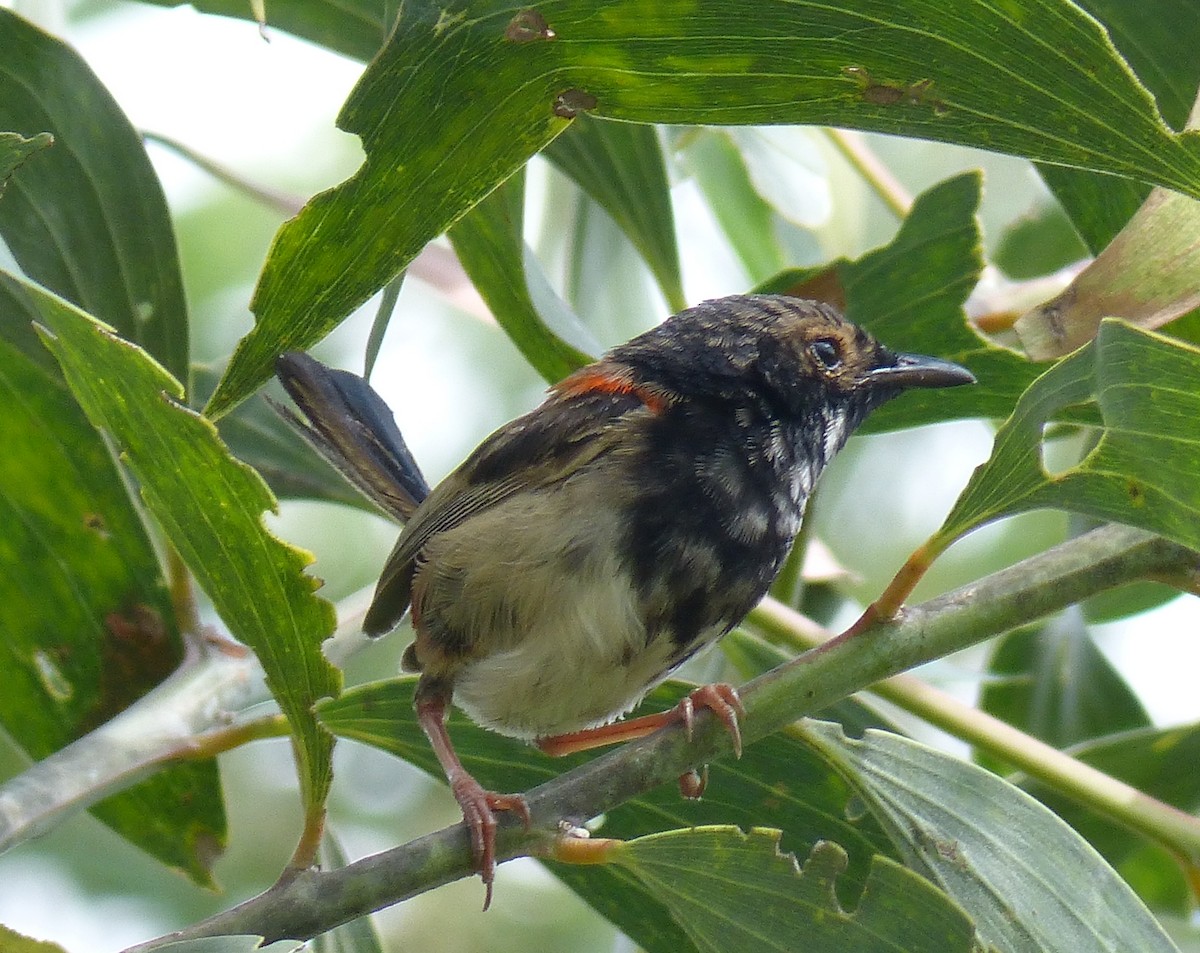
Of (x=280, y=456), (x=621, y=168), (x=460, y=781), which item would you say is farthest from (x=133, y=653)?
(x=621, y=168)

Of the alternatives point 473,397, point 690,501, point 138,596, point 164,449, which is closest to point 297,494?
point 138,596

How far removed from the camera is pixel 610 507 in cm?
260

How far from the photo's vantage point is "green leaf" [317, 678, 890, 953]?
2.36 meters

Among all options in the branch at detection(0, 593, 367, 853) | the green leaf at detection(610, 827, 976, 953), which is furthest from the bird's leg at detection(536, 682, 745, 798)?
the branch at detection(0, 593, 367, 853)

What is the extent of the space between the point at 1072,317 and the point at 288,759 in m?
6.57

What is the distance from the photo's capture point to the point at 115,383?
1.78m

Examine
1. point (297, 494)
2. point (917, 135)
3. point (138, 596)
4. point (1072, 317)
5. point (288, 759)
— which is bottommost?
point (288, 759)

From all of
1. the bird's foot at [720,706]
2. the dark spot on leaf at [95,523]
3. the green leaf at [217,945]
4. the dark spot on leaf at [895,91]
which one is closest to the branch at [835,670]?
the bird's foot at [720,706]

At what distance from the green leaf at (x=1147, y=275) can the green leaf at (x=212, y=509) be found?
1.24 metres

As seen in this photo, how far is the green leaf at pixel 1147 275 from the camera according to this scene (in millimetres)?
2004

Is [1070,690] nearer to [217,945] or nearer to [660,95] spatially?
[660,95]

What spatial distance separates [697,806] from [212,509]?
105 centimetres

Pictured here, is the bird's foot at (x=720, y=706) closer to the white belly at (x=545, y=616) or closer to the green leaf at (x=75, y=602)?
the white belly at (x=545, y=616)

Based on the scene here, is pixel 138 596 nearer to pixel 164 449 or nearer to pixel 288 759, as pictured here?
pixel 164 449
